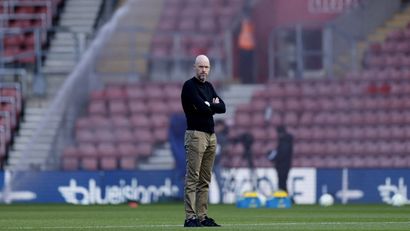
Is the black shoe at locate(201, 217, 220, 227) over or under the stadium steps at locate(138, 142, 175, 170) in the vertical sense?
over

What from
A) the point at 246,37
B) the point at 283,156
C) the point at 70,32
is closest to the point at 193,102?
the point at 283,156

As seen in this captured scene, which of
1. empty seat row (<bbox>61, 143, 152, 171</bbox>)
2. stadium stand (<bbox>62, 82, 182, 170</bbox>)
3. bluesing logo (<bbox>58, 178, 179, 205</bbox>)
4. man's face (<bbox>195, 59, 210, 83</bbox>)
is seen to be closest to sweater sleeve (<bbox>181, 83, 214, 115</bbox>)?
man's face (<bbox>195, 59, 210, 83</bbox>)

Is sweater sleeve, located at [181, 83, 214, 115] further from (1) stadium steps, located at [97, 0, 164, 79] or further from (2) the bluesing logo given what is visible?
(1) stadium steps, located at [97, 0, 164, 79]

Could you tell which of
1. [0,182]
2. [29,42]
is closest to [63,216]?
[0,182]

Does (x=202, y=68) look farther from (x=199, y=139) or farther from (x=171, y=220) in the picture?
(x=171, y=220)

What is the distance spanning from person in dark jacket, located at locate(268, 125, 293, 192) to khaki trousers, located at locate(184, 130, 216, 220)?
12.4 metres

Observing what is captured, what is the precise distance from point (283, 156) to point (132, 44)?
5996mm

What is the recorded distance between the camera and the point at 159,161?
3266 cm

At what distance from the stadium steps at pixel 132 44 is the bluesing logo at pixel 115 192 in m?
4.49

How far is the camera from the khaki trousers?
17125 mm

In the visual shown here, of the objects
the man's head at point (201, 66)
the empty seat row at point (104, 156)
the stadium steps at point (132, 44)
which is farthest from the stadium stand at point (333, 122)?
the man's head at point (201, 66)

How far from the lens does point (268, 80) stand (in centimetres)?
3384

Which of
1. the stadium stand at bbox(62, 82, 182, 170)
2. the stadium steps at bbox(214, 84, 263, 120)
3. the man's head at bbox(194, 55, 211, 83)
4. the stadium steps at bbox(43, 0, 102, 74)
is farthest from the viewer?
the stadium steps at bbox(43, 0, 102, 74)

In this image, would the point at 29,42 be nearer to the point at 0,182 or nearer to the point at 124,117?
the point at 124,117
